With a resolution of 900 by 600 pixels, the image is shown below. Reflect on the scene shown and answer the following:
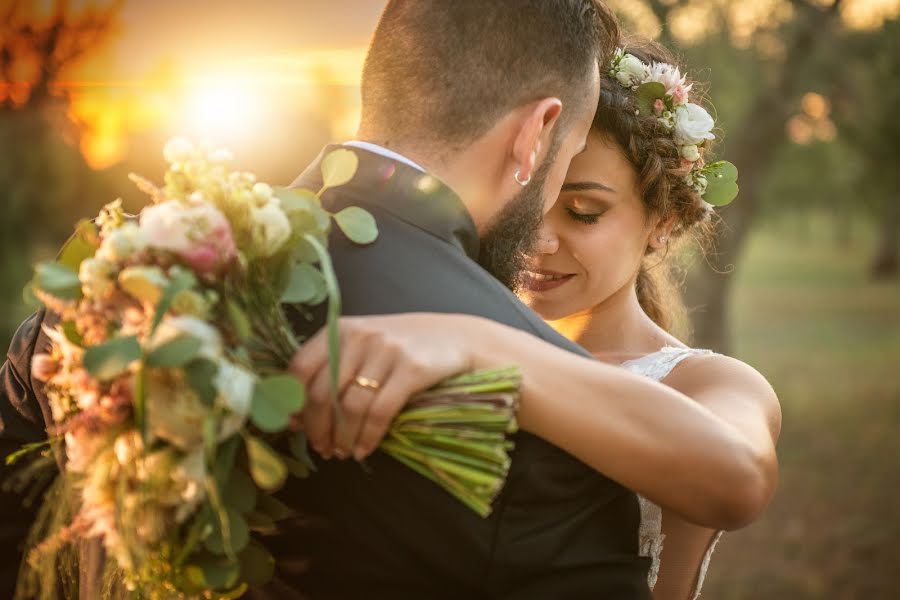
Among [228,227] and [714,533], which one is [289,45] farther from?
[228,227]

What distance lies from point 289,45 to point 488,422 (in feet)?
16.3

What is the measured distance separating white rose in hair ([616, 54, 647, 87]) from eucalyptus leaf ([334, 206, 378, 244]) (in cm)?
174

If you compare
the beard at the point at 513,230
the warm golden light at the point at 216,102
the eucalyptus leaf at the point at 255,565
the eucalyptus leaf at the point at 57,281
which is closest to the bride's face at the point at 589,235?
the beard at the point at 513,230

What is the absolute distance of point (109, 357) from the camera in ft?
5.27

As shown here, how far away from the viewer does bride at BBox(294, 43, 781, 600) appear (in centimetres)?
180

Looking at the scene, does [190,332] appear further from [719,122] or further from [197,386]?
[719,122]

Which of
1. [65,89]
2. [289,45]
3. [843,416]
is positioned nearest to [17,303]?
[65,89]

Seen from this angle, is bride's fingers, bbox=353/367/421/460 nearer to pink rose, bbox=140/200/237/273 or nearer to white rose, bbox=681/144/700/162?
pink rose, bbox=140/200/237/273

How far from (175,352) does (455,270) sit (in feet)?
2.34

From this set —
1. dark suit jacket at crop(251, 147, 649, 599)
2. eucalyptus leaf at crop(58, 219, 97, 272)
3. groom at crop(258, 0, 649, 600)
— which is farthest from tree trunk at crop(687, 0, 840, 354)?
eucalyptus leaf at crop(58, 219, 97, 272)

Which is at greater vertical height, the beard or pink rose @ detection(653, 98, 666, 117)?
pink rose @ detection(653, 98, 666, 117)

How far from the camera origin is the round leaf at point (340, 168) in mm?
2012

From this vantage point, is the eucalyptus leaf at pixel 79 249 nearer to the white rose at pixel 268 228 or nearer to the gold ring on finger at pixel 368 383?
the white rose at pixel 268 228

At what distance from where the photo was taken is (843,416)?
13.0m
